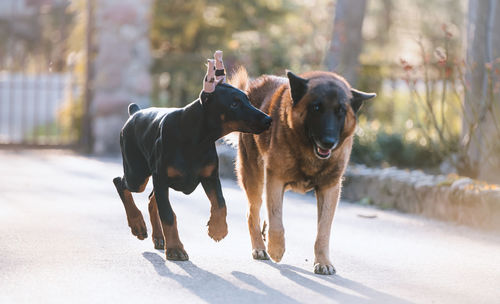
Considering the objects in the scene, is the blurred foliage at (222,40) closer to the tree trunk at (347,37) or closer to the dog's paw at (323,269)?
the tree trunk at (347,37)

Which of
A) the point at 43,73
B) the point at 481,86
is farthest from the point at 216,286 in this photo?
the point at 43,73

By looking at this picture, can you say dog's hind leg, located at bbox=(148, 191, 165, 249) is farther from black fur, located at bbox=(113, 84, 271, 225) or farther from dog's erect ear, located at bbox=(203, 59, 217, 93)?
dog's erect ear, located at bbox=(203, 59, 217, 93)

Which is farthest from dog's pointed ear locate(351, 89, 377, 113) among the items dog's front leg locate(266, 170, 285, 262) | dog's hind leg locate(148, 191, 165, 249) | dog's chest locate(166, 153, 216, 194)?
dog's hind leg locate(148, 191, 165, 249)

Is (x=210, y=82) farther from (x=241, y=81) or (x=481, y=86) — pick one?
(x=481, y=86)

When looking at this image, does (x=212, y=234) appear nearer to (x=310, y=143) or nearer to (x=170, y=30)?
(x=310, y=143)

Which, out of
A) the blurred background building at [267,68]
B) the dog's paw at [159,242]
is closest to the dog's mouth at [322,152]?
the dog's paw at [159,242]

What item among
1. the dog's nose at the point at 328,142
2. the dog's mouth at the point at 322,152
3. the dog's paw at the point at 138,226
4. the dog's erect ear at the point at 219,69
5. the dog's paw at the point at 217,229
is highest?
the dog's erect ear at the point at 219,69

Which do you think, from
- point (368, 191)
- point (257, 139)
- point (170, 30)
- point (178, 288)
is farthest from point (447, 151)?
point (170, 30)

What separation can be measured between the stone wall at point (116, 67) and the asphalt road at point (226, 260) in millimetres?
4510

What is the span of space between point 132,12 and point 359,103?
880 centimetres

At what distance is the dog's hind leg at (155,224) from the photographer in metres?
5.47

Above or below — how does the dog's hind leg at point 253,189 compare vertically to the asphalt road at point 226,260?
above

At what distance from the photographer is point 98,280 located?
448 cm

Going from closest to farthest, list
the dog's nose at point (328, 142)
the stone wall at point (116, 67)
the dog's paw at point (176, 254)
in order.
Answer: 1. the dog's nose at point (328, 142)
2. the dog's paw at point (176, 254)
3. the stone wall at point (116, 67)
